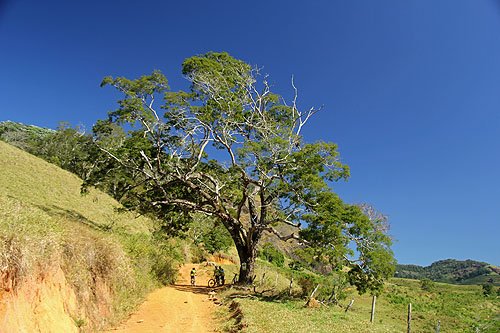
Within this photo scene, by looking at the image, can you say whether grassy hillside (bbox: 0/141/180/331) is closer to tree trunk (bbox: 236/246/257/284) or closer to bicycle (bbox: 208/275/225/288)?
bicycle (bbox: 208/275/225/288)

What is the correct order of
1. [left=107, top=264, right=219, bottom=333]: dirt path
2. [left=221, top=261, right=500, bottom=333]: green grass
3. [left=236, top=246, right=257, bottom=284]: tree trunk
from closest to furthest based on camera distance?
1. [left=107, top=264, right=219, bottom=333]: dirt path
2. [left=221, top=261, right=500, bottom=333]: green grass
3. [left=236, top=246, right=257, bottom=284]: tree trunk

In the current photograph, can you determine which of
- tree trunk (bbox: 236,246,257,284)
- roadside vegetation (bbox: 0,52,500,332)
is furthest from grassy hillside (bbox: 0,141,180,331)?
tree trunk (bbox: 236,246,257,284)

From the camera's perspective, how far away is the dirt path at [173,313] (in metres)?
12.6

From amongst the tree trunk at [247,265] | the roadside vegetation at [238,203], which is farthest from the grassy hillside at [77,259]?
the tree trunk at [247,265]

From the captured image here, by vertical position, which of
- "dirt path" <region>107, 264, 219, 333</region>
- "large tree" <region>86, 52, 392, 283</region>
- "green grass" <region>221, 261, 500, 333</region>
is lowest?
"dirt path" <region>107, 264, 219, 333</region>

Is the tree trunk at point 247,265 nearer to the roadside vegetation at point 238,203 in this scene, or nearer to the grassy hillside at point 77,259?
the roadside vegetation at point 238,203

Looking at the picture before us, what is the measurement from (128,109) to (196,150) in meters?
4.48

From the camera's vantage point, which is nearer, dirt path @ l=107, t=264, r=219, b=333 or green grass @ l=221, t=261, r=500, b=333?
dirt path @ l=107, t=264, r=219, b=333

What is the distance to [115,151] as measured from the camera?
22641 millimetres

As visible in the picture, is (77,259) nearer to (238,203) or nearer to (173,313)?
(173,313)

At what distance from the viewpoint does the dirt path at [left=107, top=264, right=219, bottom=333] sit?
12.6 meters

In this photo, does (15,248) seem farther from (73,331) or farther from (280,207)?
(280,207)

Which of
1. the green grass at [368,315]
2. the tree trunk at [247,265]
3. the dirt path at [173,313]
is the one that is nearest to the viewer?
the dirt path at [173,313]

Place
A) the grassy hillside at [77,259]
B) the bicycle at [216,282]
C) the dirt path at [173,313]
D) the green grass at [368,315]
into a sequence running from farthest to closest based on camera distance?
1. the bicycle at [216,282]
2. the green grass at [368,315]
3. the dirt path at [173,313]
4. the grassy hillside at [77,259]
